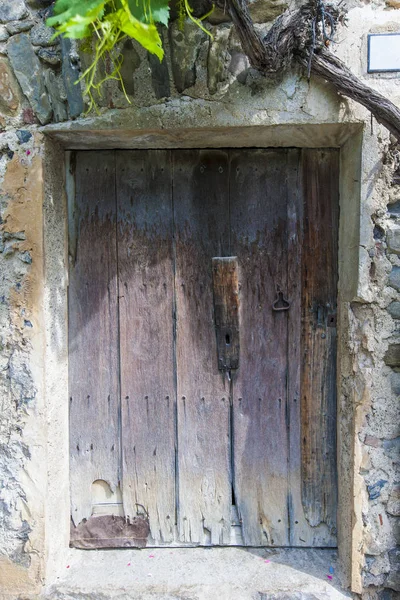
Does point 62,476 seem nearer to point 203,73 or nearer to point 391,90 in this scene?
point 203,73

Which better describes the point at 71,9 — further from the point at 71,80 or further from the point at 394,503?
the point at 394,503

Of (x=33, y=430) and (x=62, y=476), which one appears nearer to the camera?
(x=33, y=430)

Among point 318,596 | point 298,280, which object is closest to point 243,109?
point 298,280

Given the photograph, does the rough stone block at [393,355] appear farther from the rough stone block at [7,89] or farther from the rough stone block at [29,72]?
the rough stone block at [7,89]

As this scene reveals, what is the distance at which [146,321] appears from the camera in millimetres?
1621

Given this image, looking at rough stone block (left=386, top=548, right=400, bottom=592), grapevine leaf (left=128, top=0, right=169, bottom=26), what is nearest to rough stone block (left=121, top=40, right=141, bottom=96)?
grapevine leaf (left=128, top=0, right=169, bottom=26)

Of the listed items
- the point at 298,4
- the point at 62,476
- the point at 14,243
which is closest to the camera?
the point at 298,4

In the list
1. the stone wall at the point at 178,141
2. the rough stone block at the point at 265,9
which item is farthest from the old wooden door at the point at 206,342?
the rough stone block at the point at 265,9

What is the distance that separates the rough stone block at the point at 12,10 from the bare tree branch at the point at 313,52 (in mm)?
702

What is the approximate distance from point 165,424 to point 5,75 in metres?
1.32

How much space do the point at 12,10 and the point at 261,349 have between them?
1407 mm

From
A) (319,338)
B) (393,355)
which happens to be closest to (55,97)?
(319,338)

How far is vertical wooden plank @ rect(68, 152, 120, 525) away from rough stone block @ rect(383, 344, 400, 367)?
3.16 feet

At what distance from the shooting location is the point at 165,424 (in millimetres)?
1633
